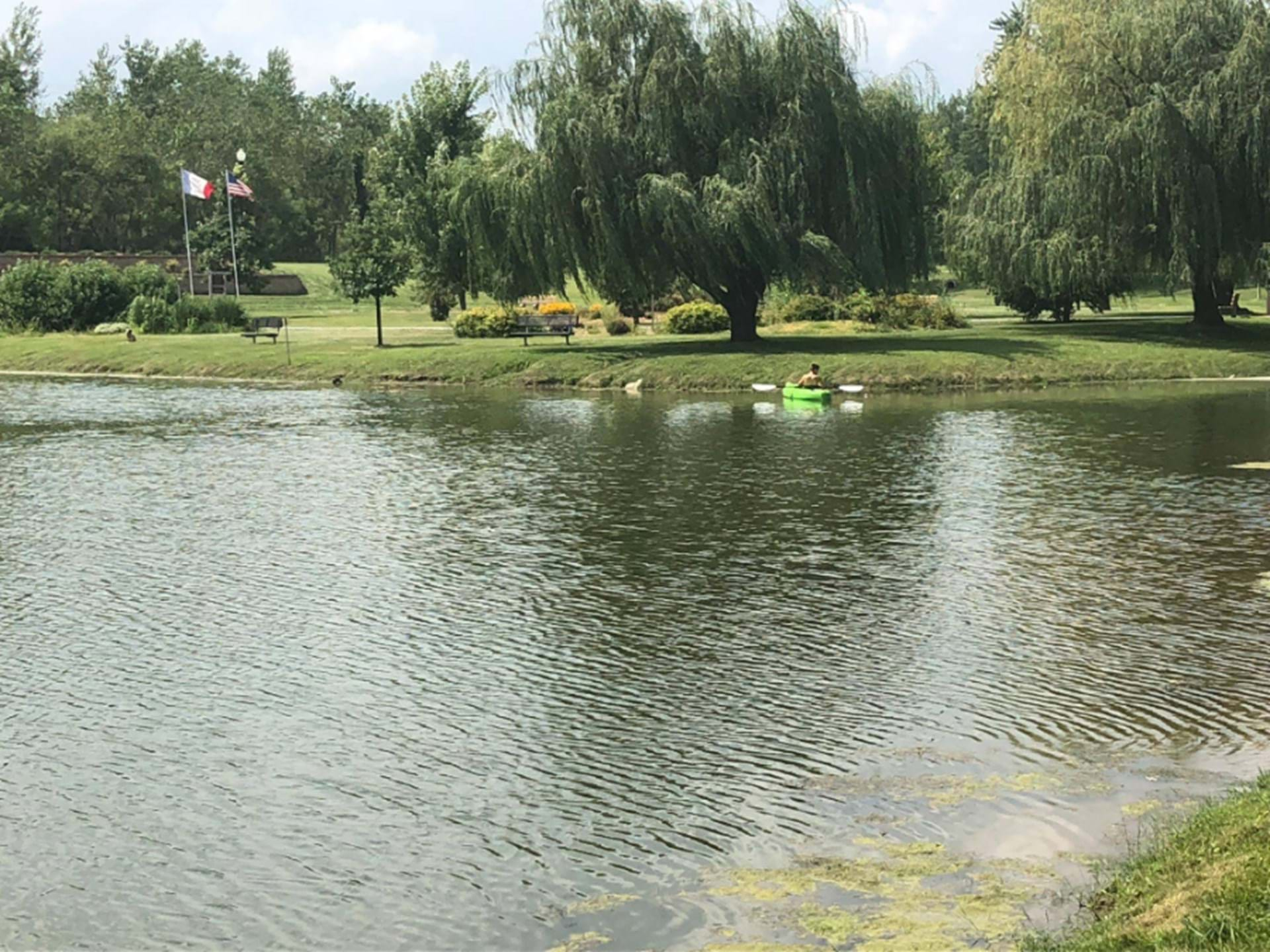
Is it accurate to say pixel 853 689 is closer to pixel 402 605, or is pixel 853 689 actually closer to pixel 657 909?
pixel 657 909

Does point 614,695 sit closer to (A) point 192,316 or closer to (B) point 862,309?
(B) point 862,309

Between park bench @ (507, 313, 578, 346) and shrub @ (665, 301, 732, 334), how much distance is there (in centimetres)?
367

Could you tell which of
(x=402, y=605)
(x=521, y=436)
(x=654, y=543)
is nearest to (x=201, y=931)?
(x=402, y=605)

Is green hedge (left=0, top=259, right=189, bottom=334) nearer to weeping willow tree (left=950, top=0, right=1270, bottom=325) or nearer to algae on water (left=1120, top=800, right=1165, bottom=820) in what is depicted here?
weeping willow tree (left=950, top=0, right=1270, bottom=325)

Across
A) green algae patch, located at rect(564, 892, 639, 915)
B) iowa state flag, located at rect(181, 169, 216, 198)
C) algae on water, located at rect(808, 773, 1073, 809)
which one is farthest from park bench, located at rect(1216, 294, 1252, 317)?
green algae patch, located at rect(564, 892, 639, 915)

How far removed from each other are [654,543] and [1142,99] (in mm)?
30001

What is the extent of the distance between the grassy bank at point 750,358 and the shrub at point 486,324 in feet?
4.61

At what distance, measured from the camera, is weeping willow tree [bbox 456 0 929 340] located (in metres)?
42.9

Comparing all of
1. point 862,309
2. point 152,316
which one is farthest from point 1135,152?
point 152,316

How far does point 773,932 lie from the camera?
816 centimetres

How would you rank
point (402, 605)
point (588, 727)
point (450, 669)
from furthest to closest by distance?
point (402, 605), point (450, 669), point (588, 727)

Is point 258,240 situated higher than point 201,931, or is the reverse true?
→ point 258,240

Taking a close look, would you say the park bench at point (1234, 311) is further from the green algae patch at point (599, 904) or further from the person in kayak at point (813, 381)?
the green algae patch at point (599, 904)

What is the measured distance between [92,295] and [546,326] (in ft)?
82.2
